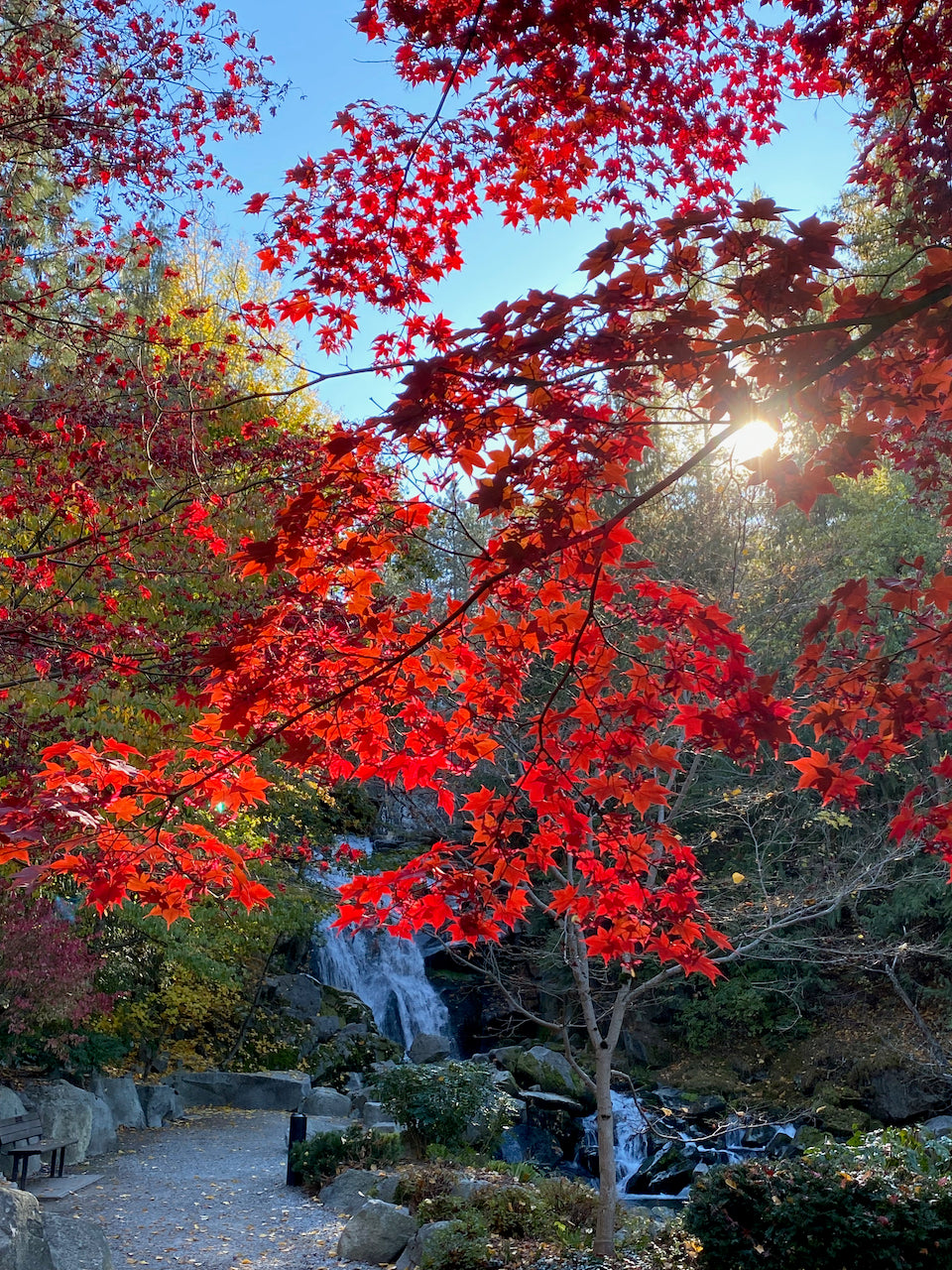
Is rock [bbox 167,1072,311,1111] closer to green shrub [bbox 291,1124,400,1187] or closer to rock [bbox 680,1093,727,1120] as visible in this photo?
green shrub [bbox 291,1124,400,1187]

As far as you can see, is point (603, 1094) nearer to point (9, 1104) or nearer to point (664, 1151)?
point (9, 1104)

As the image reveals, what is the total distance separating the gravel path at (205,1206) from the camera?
6.52m

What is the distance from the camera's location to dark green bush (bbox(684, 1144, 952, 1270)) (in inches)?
181

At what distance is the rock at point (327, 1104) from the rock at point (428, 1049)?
2.33 meters

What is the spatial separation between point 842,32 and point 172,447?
13.5 ft

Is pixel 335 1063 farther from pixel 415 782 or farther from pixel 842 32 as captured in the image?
pixel 842 32

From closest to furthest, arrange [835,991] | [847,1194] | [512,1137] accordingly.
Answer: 1. [847,1194]
2. [512,1137]
3. [835,991]

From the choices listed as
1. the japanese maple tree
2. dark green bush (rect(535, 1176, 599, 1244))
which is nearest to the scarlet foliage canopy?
the japanese maple tree

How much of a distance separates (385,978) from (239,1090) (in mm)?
3710

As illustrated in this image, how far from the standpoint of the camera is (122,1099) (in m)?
10.8

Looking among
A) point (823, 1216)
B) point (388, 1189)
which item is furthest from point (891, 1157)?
point (388, 1189)

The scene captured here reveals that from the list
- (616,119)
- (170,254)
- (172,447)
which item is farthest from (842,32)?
(170,254)

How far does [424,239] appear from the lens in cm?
373

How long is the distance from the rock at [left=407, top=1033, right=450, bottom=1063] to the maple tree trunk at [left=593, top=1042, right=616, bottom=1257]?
817 centimetres
